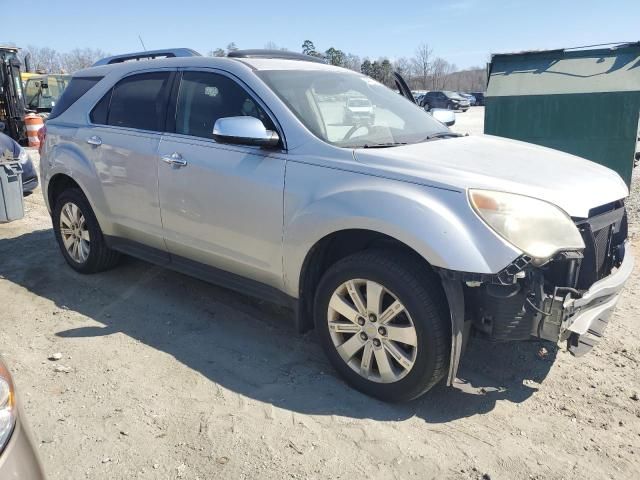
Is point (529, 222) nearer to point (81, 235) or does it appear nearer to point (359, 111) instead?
point (359, 111)

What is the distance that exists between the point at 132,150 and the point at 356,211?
2081 mm

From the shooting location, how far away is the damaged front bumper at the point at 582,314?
104 inches

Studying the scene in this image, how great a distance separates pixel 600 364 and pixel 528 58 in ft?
17.6

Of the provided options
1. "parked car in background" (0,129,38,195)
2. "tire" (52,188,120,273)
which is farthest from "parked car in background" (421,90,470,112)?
"tire" (52,188,120,273)

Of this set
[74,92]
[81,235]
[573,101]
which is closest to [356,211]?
[81,235]

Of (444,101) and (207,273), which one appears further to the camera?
(444,101)

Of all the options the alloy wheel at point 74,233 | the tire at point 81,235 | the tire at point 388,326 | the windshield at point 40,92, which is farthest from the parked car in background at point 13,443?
the windshield at point 40,92

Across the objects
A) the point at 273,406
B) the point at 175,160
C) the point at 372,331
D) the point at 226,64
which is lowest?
the point at 273,406

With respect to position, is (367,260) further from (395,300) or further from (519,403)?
(519,403)

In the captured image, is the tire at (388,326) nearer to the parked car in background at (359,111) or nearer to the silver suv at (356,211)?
the silver suv at (356,211)

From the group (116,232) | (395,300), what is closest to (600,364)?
(395,300)

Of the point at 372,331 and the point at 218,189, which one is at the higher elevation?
the point at 218,189

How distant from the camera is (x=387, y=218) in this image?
2791mm

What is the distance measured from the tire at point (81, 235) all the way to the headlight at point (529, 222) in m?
3.42
